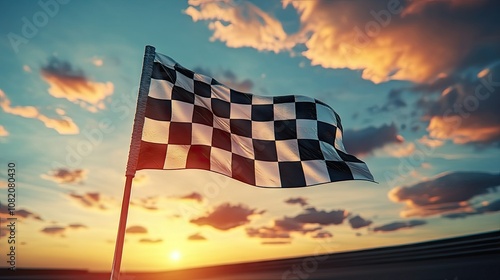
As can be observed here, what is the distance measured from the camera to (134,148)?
3.02 meters

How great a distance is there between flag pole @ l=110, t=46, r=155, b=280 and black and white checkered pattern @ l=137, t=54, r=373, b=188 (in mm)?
70

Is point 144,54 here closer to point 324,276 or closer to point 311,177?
point 311,177

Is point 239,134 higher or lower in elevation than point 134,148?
higher

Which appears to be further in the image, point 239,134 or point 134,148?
point 239,134

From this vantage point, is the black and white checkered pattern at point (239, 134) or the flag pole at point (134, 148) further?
the black and white checkered pattern at point (239, 134)

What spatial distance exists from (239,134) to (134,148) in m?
1.09

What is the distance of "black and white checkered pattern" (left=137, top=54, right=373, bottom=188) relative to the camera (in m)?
3.33

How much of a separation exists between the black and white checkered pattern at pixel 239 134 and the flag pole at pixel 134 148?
0.23 ft

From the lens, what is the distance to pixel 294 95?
4.02 metres

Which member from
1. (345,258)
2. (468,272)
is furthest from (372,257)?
(468,272)

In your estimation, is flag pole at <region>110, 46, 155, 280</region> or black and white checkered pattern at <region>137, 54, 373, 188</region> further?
black and white checkered pattern at <region>137, 54, 373, 188</region>

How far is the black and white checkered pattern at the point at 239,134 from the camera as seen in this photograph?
10.9ft

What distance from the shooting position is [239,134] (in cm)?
372

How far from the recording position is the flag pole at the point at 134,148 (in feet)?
8.62
